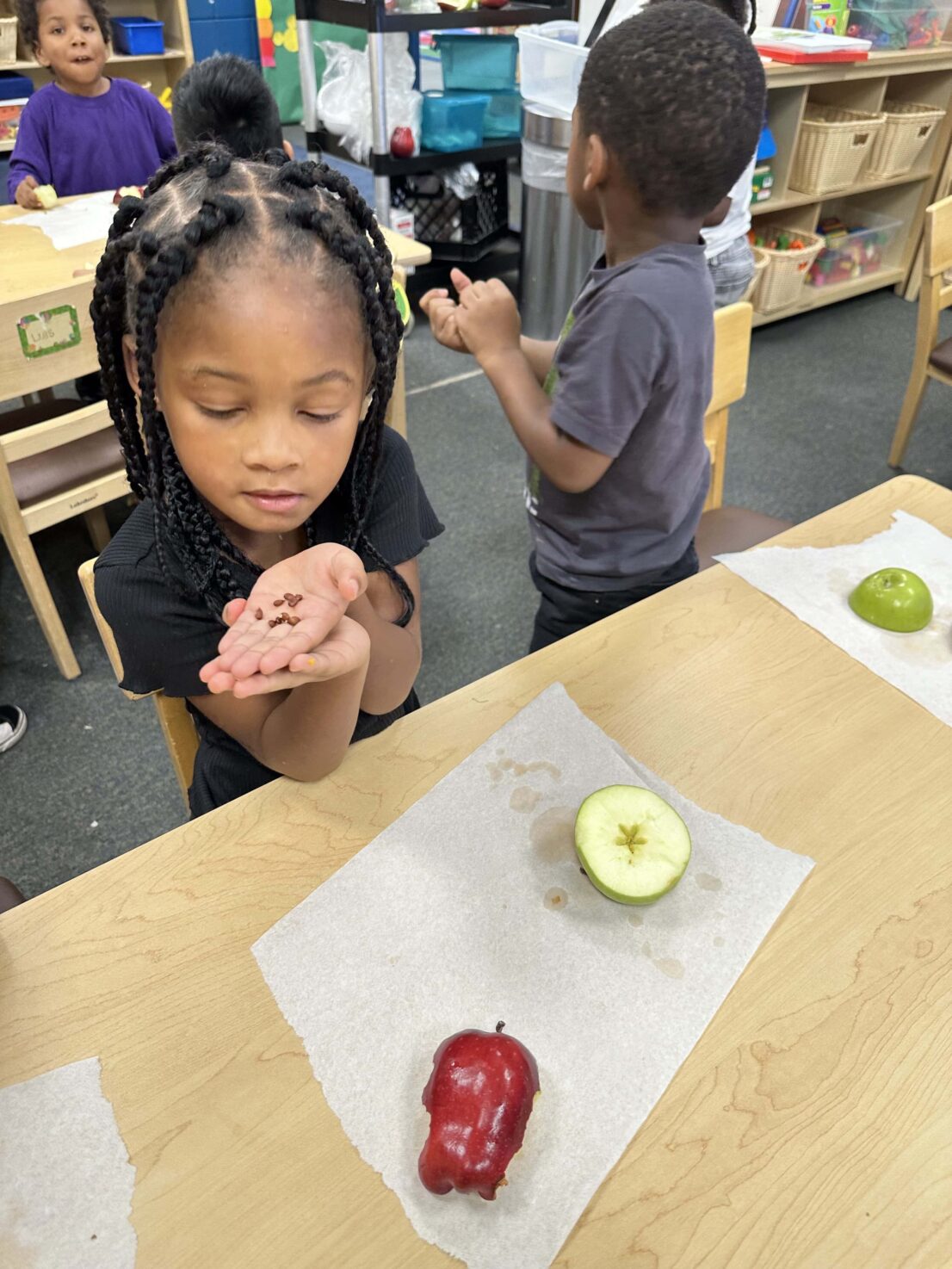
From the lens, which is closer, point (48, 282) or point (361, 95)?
point (48, 282)

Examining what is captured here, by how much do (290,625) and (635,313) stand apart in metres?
0.63

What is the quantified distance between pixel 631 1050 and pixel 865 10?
13.1 feet

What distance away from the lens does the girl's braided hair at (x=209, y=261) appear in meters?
0.57

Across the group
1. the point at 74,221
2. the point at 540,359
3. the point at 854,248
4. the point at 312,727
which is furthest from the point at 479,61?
the point at 312,727

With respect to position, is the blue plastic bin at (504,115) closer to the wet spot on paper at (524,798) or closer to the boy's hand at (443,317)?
the boy's hand at (443,317)

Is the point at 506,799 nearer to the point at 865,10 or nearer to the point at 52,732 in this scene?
the point at 52,732

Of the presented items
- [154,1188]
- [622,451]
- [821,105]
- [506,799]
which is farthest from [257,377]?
[821,105]

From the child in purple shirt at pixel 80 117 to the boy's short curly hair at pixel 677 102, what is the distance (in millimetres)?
1740

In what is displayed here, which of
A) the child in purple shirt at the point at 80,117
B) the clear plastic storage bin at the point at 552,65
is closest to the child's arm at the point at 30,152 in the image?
the child in purple shirt at the point at 80,117

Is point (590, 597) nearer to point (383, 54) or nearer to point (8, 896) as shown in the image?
point (8, 896)

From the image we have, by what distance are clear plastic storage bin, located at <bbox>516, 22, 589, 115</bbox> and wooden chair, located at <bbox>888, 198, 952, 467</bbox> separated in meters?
1.04

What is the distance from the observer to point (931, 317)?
7.37 feet

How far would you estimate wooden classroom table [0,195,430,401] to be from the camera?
1.45 metres

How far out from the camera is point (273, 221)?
58 cm
